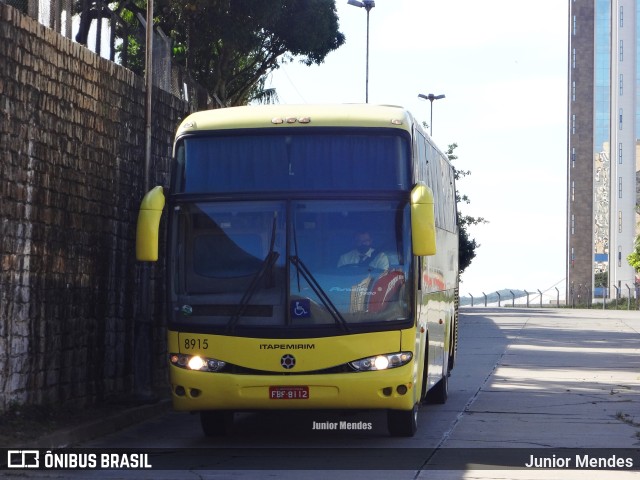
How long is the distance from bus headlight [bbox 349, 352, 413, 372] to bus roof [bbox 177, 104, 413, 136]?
2.19 m

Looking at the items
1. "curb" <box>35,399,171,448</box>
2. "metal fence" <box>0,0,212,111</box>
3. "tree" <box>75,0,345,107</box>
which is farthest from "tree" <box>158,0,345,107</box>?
"curb" <box>35,399,171,448</box>

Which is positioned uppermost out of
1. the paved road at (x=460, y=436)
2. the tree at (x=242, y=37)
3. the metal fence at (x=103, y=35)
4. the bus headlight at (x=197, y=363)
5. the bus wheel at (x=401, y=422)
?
the tree at (x=242, y=37)

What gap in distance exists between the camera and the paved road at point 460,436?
11.3m

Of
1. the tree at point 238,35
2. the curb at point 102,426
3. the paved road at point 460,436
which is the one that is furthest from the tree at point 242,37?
the curb at point 102,426

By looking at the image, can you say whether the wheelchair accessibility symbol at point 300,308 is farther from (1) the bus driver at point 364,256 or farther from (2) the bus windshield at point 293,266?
(1) the bus driver at point 364,256

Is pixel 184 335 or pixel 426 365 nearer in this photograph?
pixel 184 335

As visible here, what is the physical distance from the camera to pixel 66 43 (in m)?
14.8

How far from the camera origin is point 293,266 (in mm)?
12633

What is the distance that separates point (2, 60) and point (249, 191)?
262 centimetres

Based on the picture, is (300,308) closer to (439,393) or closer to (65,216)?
(65,216)

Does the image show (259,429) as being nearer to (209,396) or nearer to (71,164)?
(209,396)

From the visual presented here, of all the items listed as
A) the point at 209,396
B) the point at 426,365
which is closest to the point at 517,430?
the point at 426,365

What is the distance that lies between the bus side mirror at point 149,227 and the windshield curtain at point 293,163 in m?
0.43

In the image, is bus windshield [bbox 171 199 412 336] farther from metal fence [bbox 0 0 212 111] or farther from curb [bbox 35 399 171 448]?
metal fence [bbox 0 0 212 111]
